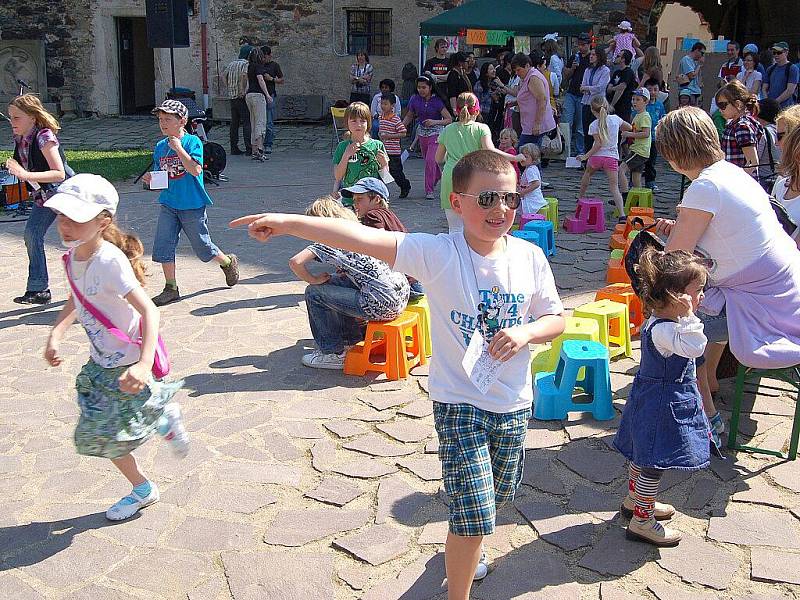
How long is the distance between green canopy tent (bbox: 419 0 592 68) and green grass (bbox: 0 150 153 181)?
19.0 ft

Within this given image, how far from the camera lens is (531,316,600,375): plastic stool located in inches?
209

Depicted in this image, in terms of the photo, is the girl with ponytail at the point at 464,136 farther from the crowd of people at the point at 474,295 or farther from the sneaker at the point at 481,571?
the sneaker at the point at 481,571

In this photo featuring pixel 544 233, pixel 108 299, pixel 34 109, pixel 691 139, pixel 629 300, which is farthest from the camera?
pixel 544 233

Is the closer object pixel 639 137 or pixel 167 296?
pixel 167 296

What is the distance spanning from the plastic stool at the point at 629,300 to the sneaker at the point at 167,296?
3.48 m

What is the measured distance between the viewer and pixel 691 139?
4195 millimetres

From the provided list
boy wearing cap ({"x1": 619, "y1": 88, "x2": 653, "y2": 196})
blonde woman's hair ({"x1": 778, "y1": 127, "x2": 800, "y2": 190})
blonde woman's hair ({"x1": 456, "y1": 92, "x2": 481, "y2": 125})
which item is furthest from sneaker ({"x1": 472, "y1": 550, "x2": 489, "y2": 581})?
boy wearing cap ({"x1": 619, "y1": 88, "x2": 653, "y2": 196})

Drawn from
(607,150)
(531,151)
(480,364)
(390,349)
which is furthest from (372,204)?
(607,150)

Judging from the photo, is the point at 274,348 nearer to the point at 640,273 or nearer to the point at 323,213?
the point at 323,213

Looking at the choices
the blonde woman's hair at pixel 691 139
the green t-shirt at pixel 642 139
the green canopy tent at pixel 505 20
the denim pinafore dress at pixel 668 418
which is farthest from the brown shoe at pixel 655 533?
the green canopy tent at pixel 505 20

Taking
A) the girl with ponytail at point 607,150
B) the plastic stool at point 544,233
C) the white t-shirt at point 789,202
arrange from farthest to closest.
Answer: the girl with ponytail at point 607,150, the plastic stool at point 544,233, the white t-shirt at point 789,202

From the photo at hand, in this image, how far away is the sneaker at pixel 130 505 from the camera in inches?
154

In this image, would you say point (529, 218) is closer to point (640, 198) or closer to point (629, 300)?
point (640, 198)

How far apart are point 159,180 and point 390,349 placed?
2.62 metres
